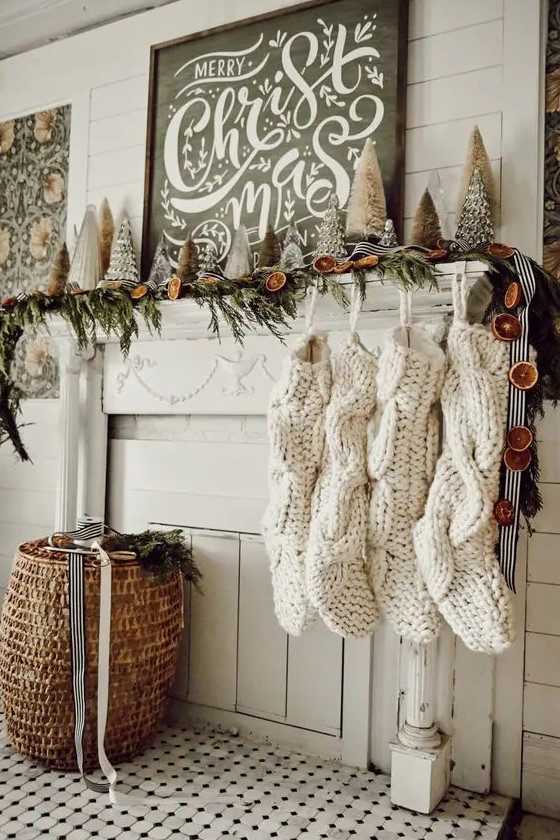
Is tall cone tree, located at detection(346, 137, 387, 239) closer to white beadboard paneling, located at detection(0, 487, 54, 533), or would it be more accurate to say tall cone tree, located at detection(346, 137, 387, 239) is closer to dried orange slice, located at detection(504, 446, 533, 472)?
dried orange slice, located at detection(504, 446, 533, 472)

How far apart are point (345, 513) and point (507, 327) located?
1.42 ft

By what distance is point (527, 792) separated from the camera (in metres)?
1.53

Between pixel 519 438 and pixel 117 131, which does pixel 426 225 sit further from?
pixel 117 131

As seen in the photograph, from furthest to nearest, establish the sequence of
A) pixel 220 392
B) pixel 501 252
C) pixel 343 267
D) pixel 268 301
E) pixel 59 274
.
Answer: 1. pixel 59 274
2. pixel 220 392
3. pixel 268 301
4. pixel 343 267
5. pixel 501 252

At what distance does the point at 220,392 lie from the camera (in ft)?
6.00

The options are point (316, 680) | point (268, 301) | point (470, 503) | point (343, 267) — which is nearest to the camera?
point (470, 503)

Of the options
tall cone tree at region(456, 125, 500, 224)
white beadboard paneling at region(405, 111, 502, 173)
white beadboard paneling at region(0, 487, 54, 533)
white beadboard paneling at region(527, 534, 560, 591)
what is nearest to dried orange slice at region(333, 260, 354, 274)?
tall cone tree at region(456, 125, 500, 224)

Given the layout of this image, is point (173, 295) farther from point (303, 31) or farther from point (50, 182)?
point (50, 182)

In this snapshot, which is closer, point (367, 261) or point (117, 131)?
point (367, 261)

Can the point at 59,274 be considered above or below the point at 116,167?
below

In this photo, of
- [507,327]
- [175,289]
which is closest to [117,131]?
[175,289]

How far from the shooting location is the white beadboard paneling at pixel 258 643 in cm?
178

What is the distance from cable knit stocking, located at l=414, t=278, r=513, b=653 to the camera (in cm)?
116

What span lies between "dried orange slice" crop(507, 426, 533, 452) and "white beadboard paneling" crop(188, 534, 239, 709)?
0.88m
